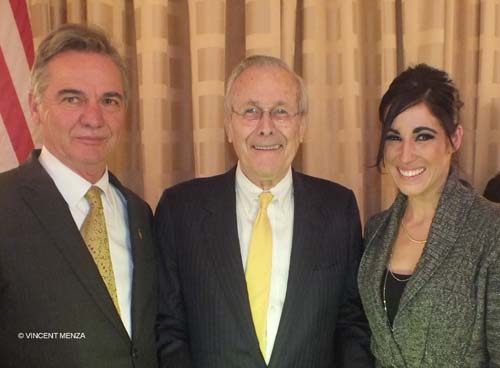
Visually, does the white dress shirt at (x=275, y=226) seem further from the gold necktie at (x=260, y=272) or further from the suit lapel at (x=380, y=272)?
the suit lapel at (x=380, y=272)

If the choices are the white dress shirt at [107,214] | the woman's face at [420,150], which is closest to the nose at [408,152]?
the woman's face at [420,150]

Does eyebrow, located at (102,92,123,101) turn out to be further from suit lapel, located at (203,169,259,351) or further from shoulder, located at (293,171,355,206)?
shoulder, located at (293,171,355,206)

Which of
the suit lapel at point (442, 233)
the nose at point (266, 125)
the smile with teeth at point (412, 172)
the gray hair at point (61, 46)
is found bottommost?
the suit lapel at point (442, 233)

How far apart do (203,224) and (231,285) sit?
0.70 feet

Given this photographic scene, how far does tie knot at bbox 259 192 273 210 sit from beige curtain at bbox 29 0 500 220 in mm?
504

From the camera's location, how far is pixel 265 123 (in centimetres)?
154

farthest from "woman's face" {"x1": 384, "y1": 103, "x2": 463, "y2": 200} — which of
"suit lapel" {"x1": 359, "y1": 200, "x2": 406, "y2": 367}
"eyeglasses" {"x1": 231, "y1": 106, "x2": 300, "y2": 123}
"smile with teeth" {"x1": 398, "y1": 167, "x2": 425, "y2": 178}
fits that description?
"eyeglasses" {"x1": 231, "y1": 106, "x2": 300, "y2": 123}

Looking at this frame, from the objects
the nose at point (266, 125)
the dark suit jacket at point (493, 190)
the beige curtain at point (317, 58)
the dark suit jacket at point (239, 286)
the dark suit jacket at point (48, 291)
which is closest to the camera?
the dark suit jacket at point (48, 291)

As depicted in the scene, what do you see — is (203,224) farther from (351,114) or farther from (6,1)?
(6,1)

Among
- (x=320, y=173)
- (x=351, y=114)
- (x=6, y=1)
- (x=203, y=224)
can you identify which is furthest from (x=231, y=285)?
(x=6, y=1)

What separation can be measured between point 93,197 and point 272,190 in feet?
1.81

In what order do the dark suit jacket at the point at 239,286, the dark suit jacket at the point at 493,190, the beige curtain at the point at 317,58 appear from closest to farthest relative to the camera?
the dark suit jacket at the point at 239,286, the dark suit jacket at the point at 493,190, the beige curtain at the point at 317,58

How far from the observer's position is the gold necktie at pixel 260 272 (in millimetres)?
1443

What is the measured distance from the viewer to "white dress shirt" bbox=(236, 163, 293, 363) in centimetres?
146
